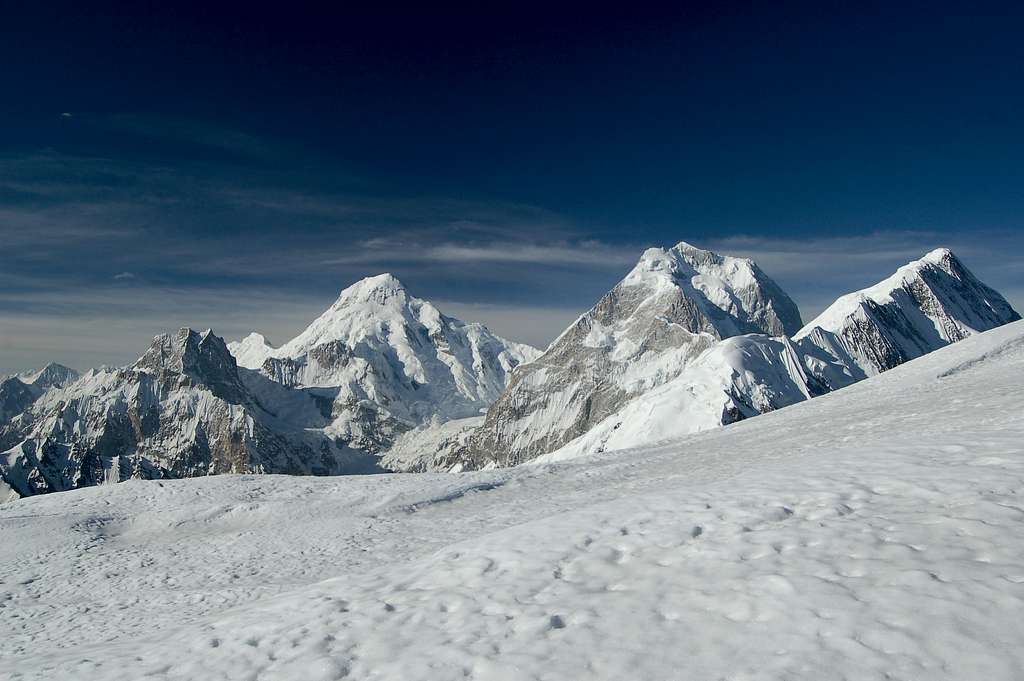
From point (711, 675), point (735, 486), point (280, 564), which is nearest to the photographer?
point (711, 675)

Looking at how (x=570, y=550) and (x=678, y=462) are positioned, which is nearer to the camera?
(x=570, y=550)

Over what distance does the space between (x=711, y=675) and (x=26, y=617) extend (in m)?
21.2

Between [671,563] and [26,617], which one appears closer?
[671,563]

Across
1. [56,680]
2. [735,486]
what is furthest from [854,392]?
[56,680]

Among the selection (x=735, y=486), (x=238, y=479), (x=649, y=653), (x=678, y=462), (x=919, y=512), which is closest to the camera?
(x=649, y=653)

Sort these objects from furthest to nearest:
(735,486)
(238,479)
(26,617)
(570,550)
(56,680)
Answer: (238,479) < (26,617) < (735,486) < (570,550) < (56,680)

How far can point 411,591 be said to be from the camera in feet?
32.0

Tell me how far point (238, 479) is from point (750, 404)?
18037 centimetres

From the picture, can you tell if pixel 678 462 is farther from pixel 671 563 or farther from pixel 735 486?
pixel 671 563

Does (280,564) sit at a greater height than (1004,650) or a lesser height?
lesser

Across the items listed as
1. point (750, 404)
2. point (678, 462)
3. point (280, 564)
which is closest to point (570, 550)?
point (280, 564)

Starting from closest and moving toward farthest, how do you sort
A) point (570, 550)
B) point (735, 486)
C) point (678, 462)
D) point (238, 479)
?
point (570, 550) < point (735, 486) < point (678, 462) < point (238, 479)

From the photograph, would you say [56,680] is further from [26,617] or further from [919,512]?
[919,512]

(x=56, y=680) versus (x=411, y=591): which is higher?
(x=411, y=591)
